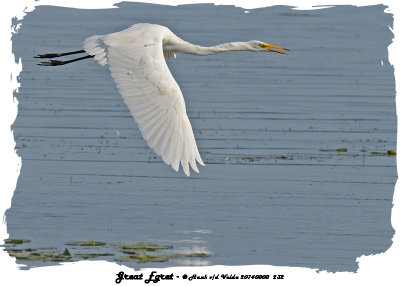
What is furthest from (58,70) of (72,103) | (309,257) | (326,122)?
(309,257)

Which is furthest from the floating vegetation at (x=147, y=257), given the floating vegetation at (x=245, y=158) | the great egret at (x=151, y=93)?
the floating vegetation at (x=245, y=158)

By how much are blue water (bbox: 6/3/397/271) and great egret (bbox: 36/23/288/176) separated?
2.96 ft

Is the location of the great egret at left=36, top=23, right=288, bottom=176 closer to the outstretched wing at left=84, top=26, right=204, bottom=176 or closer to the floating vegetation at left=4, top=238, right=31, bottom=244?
the outstretched wing at left=84, top=26, right=204, bottom=176

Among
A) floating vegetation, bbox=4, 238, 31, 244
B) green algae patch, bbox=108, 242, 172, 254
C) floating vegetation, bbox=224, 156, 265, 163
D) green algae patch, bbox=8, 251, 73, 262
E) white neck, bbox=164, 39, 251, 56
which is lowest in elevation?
green algae patch, bbox=8, 251, 73, 262

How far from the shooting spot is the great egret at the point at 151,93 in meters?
8.04

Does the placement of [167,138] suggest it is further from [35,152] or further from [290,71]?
[290,71]

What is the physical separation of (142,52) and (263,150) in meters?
3.25

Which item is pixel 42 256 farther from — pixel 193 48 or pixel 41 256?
pixel 193 48

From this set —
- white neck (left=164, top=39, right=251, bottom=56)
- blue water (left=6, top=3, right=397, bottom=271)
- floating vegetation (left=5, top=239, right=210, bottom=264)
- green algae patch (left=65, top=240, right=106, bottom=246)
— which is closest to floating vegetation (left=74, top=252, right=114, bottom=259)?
floating vegetation (left=5, top=239, right=210, bottom=264)

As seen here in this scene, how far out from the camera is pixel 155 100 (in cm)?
836

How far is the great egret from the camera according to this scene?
8.04 m

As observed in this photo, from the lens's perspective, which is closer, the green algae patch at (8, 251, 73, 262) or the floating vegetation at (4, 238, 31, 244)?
the green algae patch at (8, 251, 73, 262)

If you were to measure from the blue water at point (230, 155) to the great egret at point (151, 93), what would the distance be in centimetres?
90

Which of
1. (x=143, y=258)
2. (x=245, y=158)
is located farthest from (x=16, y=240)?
(x=245, y=158)
